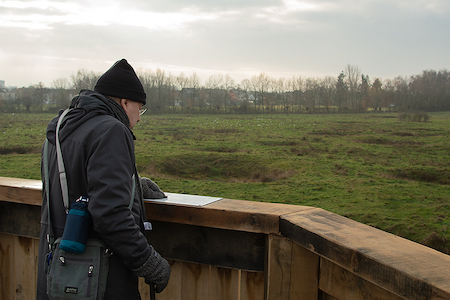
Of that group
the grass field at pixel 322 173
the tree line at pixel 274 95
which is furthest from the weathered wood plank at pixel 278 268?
the tree line at pixel 274 95

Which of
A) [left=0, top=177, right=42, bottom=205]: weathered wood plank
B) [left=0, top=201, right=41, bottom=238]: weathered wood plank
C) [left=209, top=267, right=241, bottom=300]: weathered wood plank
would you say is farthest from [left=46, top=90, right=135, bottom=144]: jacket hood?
[left=209, top=267, right=241, bottom=300]: weathered wood plank

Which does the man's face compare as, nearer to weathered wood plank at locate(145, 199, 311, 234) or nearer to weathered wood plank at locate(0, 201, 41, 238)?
weathered wood plank at locate(145, 199, 311, 234)

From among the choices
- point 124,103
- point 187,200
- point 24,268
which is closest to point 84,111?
point 124,103

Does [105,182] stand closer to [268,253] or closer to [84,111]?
[84,111]

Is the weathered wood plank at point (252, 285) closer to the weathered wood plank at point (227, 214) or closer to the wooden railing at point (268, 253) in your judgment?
the wooden railing at point (268, 253)

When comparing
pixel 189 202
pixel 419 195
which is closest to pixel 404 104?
pixel 419 195

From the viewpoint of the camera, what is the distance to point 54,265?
5.65 ft

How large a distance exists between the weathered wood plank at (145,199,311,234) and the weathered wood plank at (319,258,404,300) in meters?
0.30

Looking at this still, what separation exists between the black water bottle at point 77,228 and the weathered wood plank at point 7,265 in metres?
1.23

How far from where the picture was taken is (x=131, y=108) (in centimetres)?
206

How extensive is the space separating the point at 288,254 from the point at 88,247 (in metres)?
0.93

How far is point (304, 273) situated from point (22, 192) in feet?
5.87

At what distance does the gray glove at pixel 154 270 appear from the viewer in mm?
1744

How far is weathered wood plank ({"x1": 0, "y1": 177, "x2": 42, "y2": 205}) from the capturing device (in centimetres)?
237
